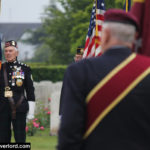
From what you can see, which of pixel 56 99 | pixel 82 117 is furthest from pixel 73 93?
pixel 56 99

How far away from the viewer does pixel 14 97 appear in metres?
7.56

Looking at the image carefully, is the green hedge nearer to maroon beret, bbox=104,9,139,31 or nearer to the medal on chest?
the medal on chest

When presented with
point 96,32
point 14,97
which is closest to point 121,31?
→ point 14,97

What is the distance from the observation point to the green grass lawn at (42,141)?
33.5ft

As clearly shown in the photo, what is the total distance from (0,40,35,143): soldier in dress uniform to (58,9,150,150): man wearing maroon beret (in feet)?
14.3

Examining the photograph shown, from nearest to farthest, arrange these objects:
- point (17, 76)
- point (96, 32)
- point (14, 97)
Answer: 1. point (14, 97)
2. point (17, 76)
3. point (96, 32)

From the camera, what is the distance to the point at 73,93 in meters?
3.04

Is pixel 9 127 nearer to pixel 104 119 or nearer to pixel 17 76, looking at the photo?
pixel 17 76

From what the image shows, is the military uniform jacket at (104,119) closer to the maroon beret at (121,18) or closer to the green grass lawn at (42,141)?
the maroon beret at (121,18)

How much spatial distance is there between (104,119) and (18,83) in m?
4.66

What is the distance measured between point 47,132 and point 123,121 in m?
9.57

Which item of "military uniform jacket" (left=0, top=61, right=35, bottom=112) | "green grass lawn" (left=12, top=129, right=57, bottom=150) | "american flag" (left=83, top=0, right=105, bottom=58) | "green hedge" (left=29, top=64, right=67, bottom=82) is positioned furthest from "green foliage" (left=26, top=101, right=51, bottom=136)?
"green hedge" (left=29, top=64, right=67, bottom=82)

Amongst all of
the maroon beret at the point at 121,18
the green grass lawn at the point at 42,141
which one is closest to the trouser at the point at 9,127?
the green grass lawn at the point at 42,141

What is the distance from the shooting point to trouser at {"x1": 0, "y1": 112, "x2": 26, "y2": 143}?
729 centimetres
